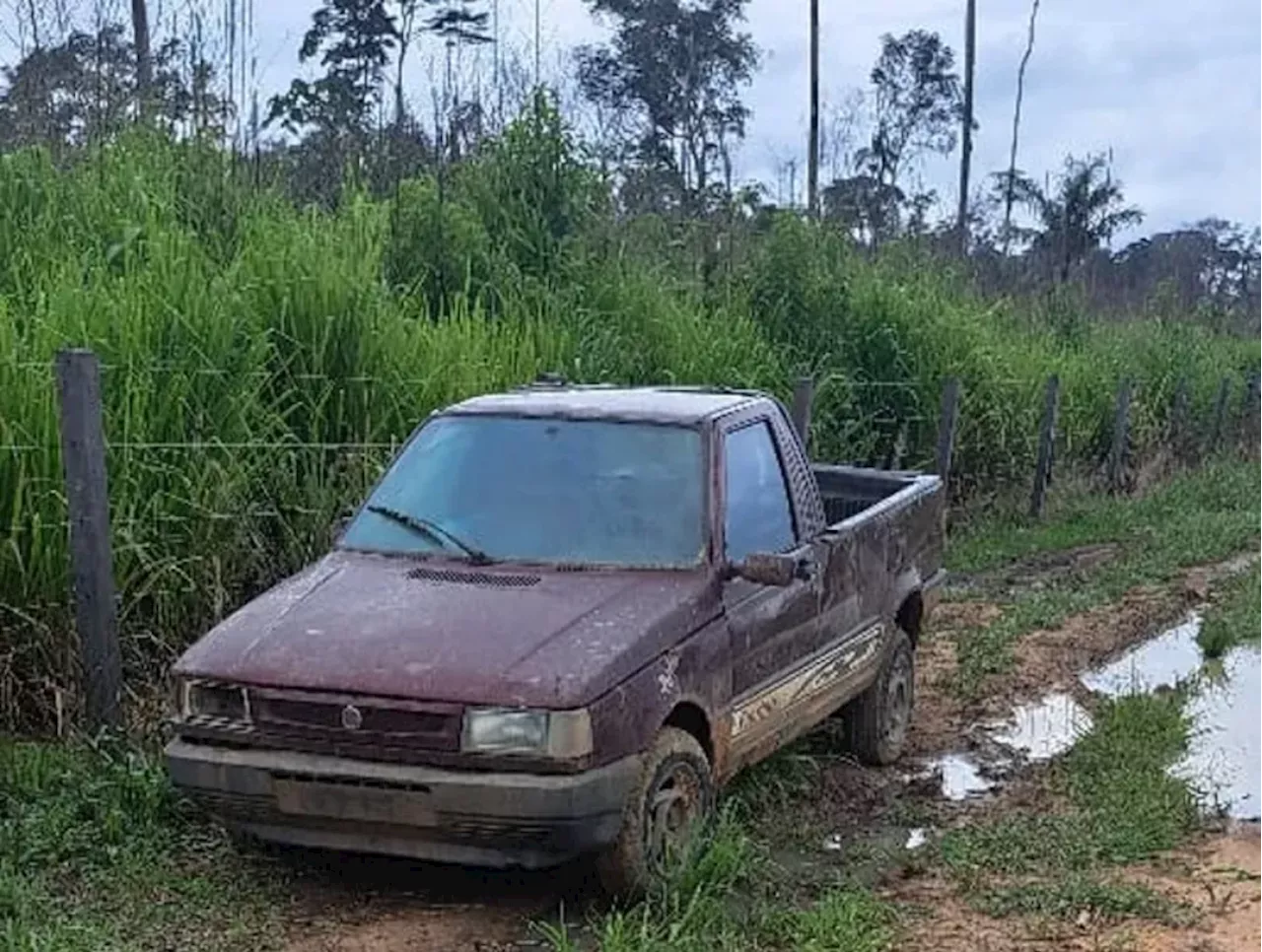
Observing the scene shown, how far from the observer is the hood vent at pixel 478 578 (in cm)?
595

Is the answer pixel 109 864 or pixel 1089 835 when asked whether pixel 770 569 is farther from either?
pixel 109 864

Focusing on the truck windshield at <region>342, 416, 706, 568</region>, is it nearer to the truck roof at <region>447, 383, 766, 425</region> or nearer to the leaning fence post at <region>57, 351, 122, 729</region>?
the truck roof at <region>447, 383, 766, 425</region>

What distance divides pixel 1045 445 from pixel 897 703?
10373 mm

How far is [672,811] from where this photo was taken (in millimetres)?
5750

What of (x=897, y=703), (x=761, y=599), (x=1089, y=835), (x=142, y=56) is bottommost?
(x=1089, y=835)

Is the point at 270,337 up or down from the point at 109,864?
up

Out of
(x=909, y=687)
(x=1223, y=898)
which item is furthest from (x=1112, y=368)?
(x=1223, y=898)

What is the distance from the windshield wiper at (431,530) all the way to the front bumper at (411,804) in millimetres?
1140

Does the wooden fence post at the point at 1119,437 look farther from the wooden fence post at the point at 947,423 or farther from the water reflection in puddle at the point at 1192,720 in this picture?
the water reflection in puddle at the point at 1192,720

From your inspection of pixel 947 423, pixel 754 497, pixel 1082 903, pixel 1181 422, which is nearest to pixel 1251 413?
pixel 1181 422

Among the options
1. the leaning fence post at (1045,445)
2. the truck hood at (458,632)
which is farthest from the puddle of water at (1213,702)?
the leaning fence post at (1045,445)

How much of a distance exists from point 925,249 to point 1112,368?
145 inches

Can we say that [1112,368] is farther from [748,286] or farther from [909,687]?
[909,687]

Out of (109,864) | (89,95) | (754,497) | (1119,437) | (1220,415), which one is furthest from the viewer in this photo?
(1220,415)
